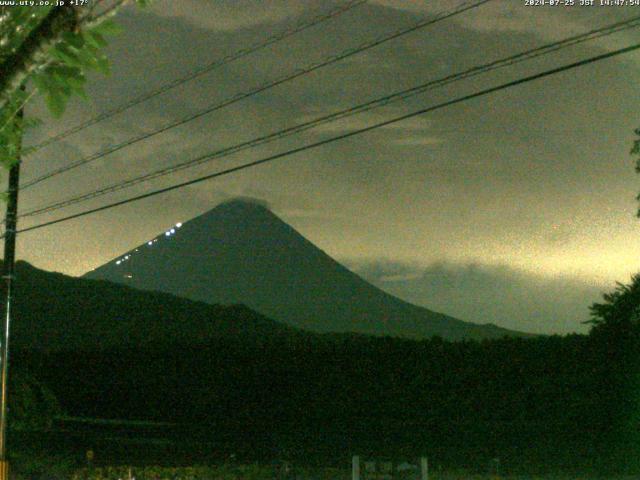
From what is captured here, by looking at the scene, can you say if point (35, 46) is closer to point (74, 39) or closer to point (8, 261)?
point (74, 39)

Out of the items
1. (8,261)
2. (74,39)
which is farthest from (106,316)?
(74,39)

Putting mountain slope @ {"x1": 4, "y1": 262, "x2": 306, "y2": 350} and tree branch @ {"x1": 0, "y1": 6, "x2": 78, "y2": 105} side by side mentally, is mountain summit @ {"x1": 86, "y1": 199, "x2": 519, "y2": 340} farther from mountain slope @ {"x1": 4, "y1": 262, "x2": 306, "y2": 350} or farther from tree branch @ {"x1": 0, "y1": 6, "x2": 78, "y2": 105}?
tree branch @ {"x1": 0, "y1": 6, "x2": 78, "y2": 105}

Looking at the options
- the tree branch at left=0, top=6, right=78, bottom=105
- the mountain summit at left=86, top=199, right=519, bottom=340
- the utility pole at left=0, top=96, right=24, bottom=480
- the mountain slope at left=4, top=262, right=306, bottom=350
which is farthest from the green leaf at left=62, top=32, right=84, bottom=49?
the mountain summit at left=86, top=199, right=519, bottom=340

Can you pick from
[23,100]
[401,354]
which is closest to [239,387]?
[401,354]

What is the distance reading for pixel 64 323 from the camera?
82.6m

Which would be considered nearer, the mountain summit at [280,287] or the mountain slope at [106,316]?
the mountain slope at [106,316]

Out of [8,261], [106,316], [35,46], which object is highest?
[106,316]

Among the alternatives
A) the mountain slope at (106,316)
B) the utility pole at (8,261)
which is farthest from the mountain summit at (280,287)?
the utility pole at (8,261)

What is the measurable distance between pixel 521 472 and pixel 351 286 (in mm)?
153617

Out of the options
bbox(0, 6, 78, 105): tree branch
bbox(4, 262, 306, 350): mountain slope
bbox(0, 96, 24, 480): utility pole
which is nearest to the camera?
bbox(0, 6, 78, 105): tree branch

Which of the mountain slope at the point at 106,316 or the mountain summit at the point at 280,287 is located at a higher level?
the mountain summit at the point at 280,287

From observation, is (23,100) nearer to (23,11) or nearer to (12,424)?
(23,11)

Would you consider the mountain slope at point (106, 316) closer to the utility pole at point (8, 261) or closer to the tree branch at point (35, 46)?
the utility pole at point (8, 261)

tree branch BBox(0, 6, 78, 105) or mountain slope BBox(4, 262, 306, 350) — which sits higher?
mountain slope BBox(4, 262, 306, 350)
